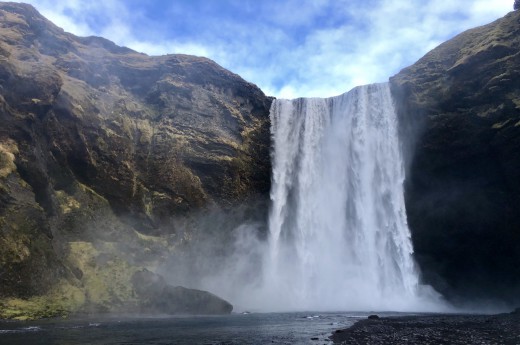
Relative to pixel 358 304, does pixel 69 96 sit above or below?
above

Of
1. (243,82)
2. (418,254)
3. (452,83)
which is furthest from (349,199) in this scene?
(243,82)

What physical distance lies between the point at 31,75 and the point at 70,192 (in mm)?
14238

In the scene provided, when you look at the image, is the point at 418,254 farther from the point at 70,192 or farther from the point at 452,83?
the point at 70,192

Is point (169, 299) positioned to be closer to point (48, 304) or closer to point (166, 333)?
point (48, 304)

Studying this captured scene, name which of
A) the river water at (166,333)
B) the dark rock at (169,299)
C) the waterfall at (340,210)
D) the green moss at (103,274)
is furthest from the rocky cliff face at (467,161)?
the green moss at (103,274)


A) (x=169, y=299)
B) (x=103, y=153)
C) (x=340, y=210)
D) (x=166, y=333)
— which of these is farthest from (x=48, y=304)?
(x=340, y=210)

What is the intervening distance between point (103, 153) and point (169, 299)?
20.6 m

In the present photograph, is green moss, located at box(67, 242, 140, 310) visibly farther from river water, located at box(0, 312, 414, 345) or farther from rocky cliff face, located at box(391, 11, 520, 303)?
rocky cliff face, located at box(391, 11, 520, 303)

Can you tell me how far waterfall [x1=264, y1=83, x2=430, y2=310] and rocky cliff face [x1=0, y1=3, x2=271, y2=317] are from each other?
19.0 feet

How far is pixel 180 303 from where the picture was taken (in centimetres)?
4475

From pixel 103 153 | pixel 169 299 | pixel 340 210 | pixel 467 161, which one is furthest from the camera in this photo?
pixel 340 210

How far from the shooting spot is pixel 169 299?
44.6 meters

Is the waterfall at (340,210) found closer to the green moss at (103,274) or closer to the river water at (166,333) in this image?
the green moss at (103,274)

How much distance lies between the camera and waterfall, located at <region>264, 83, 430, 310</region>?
181 ft
